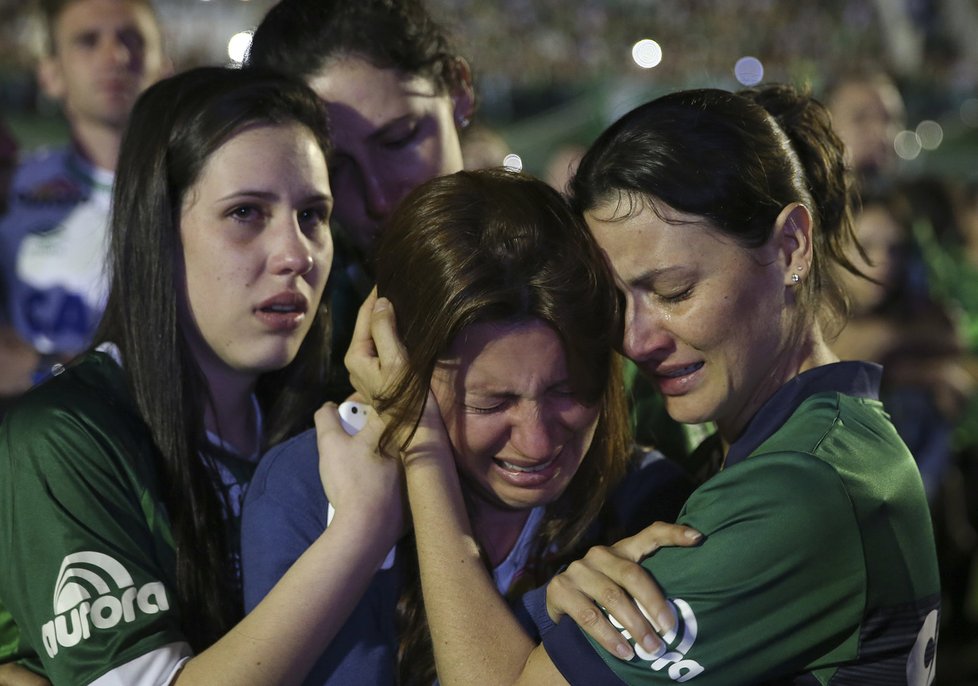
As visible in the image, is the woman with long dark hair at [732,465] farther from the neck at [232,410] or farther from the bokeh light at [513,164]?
the neck at [232,410]

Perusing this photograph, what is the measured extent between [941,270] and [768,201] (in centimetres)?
404

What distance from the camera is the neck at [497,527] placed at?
2037mm

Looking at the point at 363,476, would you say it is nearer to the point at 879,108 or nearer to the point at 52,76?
the point at 52,76

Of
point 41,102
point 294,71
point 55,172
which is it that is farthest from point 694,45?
point 294,71

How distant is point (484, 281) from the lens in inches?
73.1

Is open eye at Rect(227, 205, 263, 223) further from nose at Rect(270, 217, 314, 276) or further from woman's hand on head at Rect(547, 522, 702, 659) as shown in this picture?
woman's hand on head at Rect(547, 522, 702, 659)

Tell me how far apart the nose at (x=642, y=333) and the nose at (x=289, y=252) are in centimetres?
59

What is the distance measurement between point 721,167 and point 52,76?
3144mm

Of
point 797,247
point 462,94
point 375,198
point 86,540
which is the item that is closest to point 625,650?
point 797,247

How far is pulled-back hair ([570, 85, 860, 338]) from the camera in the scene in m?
1.86

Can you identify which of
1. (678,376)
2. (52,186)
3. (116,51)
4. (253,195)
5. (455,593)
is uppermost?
(116,51)

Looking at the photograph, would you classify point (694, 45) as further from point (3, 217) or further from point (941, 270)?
point (3, 217)

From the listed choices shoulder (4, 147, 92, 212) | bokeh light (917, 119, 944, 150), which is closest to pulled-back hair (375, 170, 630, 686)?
shoulder (4, 147, 92, 212)

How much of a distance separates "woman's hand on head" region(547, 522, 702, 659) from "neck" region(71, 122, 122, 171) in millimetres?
2969
